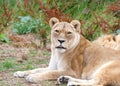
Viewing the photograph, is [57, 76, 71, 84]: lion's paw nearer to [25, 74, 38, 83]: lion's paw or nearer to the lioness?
the lioness

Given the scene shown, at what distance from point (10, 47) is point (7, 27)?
1.86 metres

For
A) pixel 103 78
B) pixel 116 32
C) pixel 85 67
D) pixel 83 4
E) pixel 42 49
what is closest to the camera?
pixel 103 78

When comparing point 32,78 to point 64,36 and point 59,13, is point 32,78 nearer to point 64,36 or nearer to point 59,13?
point 64,36

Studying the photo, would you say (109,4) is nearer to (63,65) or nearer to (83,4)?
(83,4)

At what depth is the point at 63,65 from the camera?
7.61 m

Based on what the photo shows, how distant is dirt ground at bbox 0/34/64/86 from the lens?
7.60m

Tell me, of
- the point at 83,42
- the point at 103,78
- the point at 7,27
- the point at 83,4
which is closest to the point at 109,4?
the point at 83,4

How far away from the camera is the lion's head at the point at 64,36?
736cm

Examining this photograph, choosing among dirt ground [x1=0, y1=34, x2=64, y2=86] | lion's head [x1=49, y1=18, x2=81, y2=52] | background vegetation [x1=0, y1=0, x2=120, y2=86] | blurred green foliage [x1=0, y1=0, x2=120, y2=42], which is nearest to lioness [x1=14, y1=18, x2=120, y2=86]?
lion's head [x1=49, y1=18, x2=81, y2=52]

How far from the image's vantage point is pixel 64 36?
7.40 meters

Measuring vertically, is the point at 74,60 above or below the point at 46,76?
above

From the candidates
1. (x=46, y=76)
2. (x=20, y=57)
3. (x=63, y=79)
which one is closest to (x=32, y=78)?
(x=46, y=76)

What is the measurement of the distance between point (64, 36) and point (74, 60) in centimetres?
45

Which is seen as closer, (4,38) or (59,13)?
(4,38)
